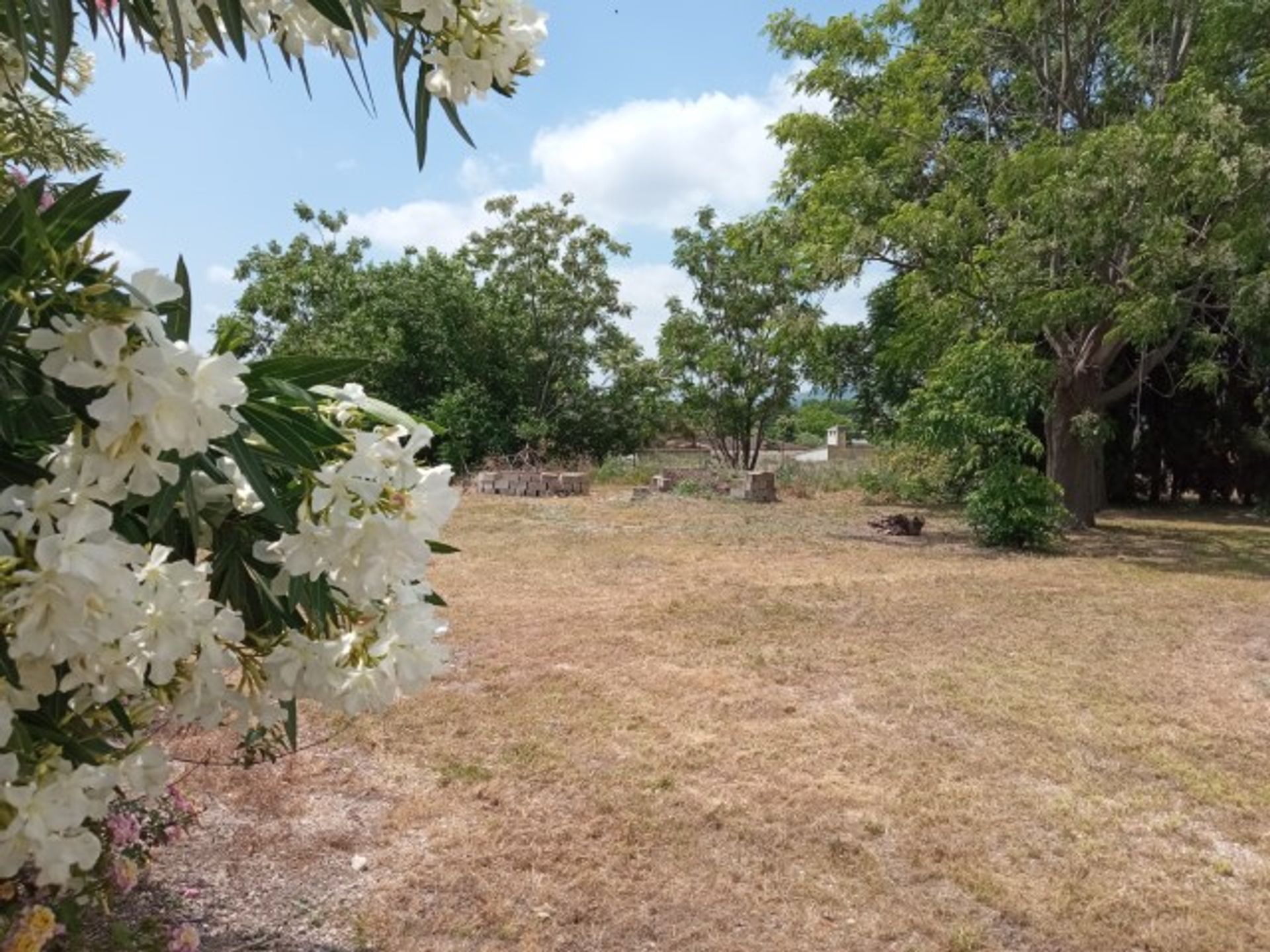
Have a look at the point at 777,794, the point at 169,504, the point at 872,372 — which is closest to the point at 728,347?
the point at 872,372

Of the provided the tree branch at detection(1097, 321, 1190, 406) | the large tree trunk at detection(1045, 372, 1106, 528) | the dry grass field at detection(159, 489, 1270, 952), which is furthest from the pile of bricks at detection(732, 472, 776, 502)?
the dry grass field at detection(159, 489, 1270, 952)

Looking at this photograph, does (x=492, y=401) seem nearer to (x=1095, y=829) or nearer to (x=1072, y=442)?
(x=1072, y=442)

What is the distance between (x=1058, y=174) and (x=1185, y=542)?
13.7ft

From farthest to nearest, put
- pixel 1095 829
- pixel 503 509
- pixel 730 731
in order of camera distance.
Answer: pixel 503 509 < pixel 730 731 < pixel 1095 829

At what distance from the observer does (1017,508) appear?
877cm

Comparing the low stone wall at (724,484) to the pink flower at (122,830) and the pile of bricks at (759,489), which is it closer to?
the pile of bricks at (759,489)

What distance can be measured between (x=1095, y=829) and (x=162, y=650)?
2.81 meters

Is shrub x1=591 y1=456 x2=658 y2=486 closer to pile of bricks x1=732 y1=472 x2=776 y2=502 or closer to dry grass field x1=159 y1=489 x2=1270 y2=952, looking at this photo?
pile of bricks x1=732 y1=472 x2=776 y2=502

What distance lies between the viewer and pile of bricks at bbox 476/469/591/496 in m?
13.5

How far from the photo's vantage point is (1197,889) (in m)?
2.53

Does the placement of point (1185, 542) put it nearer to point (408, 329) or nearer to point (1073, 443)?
point (1073, 443)

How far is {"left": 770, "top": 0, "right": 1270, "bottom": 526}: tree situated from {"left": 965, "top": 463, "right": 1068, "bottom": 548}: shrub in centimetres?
131

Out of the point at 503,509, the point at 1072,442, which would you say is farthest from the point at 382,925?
the point at 1072,442

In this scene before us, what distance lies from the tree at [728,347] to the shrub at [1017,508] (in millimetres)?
6814
